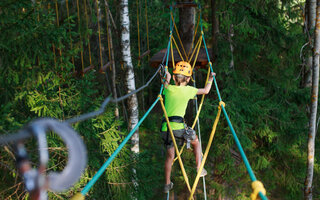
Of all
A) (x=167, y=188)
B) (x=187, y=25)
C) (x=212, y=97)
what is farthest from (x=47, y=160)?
(x=212, y=97)

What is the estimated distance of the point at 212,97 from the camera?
24.7 feet

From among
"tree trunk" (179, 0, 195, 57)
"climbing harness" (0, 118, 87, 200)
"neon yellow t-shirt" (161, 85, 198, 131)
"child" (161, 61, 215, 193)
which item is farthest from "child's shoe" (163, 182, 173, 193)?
"tree trunk" (179, 0, 195, 57)

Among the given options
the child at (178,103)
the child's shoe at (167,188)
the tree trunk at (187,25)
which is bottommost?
the child's shoe at (167,188)

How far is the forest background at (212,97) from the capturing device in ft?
12.5

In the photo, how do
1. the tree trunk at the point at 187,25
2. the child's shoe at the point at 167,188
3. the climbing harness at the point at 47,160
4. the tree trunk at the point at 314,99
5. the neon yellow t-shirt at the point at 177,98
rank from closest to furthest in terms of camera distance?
the climbing harness at the point at 47,160 < the neon yellow t-shirt at the point at 177,98 < the child's shoe at the point at 167,188 < the tree trunk at the point at 314,99 < the tree trunk at the point at 187,25

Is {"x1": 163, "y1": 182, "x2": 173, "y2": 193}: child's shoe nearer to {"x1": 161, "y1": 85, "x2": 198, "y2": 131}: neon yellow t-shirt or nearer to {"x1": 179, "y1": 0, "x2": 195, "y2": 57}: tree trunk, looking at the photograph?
{"x1": 161, "y1": 85, "x2": 198, "y2": 131}: neon yellow t-shirt

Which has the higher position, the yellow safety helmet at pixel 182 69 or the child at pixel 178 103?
the yellow safety helmet at pixel 182 69

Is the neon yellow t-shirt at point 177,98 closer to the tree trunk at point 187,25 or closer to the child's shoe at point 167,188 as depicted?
the child's shoe at point 167,188

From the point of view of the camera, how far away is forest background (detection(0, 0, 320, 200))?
3.80 meters

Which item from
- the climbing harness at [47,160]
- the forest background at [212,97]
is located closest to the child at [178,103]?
the forest background at [212,97]

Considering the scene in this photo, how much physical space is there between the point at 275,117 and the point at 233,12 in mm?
2890

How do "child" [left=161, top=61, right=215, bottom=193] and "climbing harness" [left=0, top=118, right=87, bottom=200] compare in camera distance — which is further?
"child" [left=161, top=61, right=215, bottom=193]

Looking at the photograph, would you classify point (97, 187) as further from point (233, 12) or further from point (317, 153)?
point (317, 153)

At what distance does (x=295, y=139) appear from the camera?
7.43m
